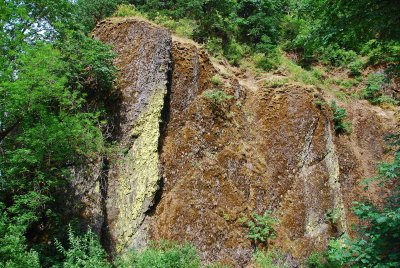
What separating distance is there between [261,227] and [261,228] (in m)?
0.11

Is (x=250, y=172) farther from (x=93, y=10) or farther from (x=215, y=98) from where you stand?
(x=93, y=10)

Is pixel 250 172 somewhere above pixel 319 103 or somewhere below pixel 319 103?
below

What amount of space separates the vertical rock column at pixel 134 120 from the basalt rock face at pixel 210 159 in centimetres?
3

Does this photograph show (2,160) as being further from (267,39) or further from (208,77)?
(267,39)

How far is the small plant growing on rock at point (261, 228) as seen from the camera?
34.9 ft

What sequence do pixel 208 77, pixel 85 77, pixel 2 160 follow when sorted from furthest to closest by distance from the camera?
1. pixel 208 77
2. pixel 85 77
3. pixel 2 160

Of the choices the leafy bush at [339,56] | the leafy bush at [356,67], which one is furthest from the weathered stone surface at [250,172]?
the leafy bush at [339,56]

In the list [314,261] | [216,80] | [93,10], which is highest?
[93,10]

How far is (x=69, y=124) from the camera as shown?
9.27 meters

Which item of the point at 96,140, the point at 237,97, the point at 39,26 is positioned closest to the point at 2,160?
the point at 96,140

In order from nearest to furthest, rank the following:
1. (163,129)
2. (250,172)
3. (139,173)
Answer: (139,173) < (163,129) < (250,172)

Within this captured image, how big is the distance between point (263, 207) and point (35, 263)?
716 centimetres

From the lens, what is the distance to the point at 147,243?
9.72 meters

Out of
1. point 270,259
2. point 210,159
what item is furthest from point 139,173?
point 270,259
